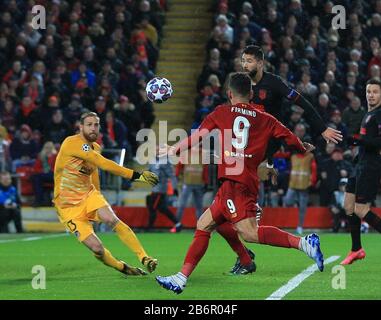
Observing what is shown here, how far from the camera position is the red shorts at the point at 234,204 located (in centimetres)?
1048

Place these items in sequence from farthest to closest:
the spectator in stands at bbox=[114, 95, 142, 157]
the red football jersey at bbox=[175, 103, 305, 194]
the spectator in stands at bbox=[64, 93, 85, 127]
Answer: the spectator in stands at bbox=[114, 95, 142, 157]
the spectator in stands at bbox=[64, 93, 85, 127]
the red football jersey at bbox=[175, 103, 305, 194]

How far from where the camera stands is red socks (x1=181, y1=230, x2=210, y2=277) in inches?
405

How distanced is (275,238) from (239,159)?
84 cm

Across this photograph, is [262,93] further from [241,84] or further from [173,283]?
[173,283]

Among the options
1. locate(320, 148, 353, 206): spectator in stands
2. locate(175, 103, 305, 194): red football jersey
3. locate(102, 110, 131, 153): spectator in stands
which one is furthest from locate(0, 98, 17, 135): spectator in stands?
locate(175, 103, 305, 194): red football jersey

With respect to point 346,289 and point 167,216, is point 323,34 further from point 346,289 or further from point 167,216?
point 346,289

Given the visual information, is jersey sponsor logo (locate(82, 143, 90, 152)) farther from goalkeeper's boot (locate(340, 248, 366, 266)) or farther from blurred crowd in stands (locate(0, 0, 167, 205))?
blurred crowd in stands (locate(0, 0, 167, 205))

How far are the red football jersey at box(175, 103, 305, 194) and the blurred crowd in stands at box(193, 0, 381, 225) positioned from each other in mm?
11052

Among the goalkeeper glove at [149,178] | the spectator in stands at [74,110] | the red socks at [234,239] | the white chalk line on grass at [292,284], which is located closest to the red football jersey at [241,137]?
the goalkeeper glove at [149,178]

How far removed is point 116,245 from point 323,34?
361 inches

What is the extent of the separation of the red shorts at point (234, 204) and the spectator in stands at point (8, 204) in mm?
11311

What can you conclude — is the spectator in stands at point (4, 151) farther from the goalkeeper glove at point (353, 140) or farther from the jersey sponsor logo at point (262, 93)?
the goalkeeper glove at point (353, 140)

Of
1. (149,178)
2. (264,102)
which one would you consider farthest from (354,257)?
(149,178)
